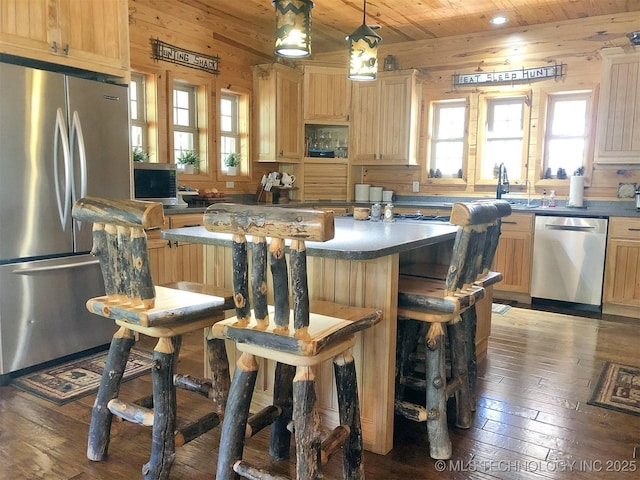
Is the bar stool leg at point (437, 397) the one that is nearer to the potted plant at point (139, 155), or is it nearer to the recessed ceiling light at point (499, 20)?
the potted plant at point (139, 155)

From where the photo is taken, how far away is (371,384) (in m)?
2.13

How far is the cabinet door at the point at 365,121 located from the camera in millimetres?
5836

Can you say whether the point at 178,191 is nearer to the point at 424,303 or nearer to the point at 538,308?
the point at 424,303

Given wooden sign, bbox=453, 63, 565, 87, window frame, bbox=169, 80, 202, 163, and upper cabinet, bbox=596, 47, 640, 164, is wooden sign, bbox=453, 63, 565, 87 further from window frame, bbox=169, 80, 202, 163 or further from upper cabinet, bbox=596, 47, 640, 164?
window frame, bbox=169, 80, 202, 163

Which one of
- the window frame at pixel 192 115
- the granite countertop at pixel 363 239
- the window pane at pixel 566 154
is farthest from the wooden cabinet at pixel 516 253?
the window frame at pixel 192 115

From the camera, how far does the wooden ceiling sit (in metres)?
4.61

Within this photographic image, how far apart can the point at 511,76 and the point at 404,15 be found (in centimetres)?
135

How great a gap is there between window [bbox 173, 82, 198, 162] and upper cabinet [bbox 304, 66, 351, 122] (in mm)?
1338

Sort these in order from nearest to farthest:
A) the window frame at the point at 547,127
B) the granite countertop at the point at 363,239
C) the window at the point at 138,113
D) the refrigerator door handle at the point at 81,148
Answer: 1. the granite countertop at the point at 363,239
2. the refrigerator door handle at the point at 81,148
3. the window at the point at 138,113
4. the window frame at the point at 547,127

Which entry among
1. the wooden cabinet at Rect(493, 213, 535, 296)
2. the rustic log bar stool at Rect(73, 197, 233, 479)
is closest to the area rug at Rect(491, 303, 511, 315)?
the wooden cabinet at Rect(493, 213, 535, 296)

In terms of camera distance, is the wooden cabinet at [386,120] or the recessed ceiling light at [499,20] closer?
the recessed ceiling light at [499,20]

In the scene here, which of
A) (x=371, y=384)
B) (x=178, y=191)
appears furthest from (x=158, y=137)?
(x=371, y=384)

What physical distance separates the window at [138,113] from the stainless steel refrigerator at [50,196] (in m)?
1.38

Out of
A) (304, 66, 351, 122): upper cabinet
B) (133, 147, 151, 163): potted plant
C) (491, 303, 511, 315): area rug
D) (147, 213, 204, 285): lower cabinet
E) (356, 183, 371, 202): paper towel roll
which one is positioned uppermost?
(304, 66, 351, 122): upper cabinet
